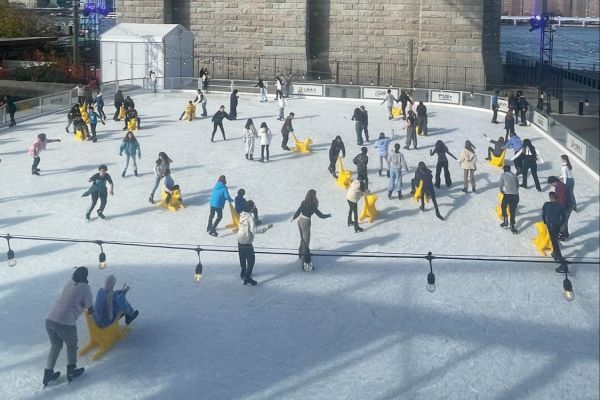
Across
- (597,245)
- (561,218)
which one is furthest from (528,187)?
(597,245)

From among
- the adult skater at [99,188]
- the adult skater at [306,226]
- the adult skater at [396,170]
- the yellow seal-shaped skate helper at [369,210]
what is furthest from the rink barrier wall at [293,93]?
the adult skater at [306,226]

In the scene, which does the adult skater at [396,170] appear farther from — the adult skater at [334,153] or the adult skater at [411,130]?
the adult skater at [411,130]

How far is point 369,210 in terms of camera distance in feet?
46.7

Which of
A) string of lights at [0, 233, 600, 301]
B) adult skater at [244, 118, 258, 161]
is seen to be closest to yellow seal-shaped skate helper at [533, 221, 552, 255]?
string of lights at [0, 233, 600, 301]

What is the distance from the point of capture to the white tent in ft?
104

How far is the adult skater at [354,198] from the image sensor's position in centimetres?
1323

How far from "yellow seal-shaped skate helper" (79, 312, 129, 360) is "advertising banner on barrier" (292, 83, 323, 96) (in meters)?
21.0

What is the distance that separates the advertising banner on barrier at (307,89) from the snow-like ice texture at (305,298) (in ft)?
35.3

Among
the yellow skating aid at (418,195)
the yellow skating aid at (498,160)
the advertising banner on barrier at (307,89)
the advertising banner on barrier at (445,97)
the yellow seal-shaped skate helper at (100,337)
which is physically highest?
the advertising banner on barrier at (307,89)

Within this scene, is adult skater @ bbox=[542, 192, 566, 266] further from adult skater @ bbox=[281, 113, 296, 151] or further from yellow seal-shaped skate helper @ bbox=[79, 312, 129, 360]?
adult skater @ bbox=[281, 113, 296, 151]

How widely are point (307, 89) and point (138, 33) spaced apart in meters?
7.71

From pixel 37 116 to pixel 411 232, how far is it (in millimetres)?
15419

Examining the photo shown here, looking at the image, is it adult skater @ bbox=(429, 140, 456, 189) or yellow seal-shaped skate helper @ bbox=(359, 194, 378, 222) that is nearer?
yellow seal-shaped skate helper @ bbox=(359, 194, 378, 222)

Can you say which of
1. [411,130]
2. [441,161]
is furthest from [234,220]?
[411,130]
